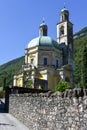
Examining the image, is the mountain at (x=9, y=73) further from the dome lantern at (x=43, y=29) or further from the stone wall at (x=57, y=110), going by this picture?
the stone wall at (x=57, y=110)

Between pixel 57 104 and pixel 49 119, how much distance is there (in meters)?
1.44

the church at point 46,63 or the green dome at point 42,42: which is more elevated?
the green dome at point 42,42

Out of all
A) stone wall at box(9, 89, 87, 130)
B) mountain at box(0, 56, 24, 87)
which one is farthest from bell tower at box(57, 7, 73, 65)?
stone wall at box(9, 89, 87, 130)

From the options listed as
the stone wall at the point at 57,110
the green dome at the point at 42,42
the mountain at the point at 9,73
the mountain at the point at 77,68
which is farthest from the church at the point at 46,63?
the stone wall at the point at 57,110

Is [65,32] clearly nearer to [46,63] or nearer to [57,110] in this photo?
[46,63]

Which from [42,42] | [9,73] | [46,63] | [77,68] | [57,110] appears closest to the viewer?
[57,110]

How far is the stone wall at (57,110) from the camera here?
8742mm

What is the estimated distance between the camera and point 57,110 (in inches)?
432

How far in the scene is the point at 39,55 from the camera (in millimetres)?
62469

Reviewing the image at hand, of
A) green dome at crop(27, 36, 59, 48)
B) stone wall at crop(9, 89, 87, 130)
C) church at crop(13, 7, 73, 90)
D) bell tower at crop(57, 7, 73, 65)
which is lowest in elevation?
stone wall at crop(9, 89, 87, 130)

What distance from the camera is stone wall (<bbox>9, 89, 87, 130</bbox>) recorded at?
28.7ft

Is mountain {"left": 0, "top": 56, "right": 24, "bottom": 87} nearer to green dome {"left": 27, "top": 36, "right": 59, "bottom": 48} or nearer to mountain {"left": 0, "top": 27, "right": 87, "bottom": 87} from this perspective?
mountain {"left": 0, "top": 27, "right": 87, "bottom": 87}

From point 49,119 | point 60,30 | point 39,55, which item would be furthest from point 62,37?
point 49,119

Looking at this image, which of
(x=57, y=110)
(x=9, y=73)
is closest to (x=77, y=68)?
(x=9, y=73)
